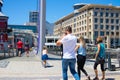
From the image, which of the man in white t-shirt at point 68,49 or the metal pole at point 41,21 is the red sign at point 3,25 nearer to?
the metal pole at point 41,21

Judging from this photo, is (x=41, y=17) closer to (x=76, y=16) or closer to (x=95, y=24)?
(x=95, y=24)

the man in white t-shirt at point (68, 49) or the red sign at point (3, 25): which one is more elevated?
the red sign at point (3, 25)

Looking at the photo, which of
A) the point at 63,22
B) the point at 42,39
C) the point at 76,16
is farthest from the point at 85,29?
the point at 42,39

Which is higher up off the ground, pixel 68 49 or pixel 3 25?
pixel 3 25

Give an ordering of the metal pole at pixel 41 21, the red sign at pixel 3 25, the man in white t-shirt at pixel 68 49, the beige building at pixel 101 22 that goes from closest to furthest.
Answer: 1. the man in white t-shirt at pixel 68 49
2. the metal pole at pixel 41 21
3. the red sign at pixel 3 25
4. the beige building at pixel 101 22

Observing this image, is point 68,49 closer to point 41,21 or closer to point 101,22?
point 41,21

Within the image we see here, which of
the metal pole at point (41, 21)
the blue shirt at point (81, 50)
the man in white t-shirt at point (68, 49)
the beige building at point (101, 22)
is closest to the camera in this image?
the man in white t-shirt at point (68, 49)

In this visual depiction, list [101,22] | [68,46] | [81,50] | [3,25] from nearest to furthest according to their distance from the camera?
[68,46] → [81,50] → [3,25] → [101,22]

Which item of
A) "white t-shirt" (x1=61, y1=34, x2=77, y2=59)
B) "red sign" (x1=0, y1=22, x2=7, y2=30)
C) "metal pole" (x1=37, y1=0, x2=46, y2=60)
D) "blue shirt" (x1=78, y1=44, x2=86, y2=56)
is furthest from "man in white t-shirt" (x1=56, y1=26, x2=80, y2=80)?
"red sign" (x1=0, y1=22, x2=7, y2=30)

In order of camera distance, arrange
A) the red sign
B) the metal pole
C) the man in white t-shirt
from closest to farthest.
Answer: the man in white t-shirt < the metal pole < the red sign

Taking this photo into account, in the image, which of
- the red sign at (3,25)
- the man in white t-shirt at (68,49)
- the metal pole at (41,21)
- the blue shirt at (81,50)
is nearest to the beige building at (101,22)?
the red sign at (3,25)

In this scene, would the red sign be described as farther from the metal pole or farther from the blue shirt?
the blue shirt

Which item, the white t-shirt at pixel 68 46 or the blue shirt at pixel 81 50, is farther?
the blue shirt at pixel 81 50

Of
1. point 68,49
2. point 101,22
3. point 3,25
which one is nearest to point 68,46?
point 68,49
